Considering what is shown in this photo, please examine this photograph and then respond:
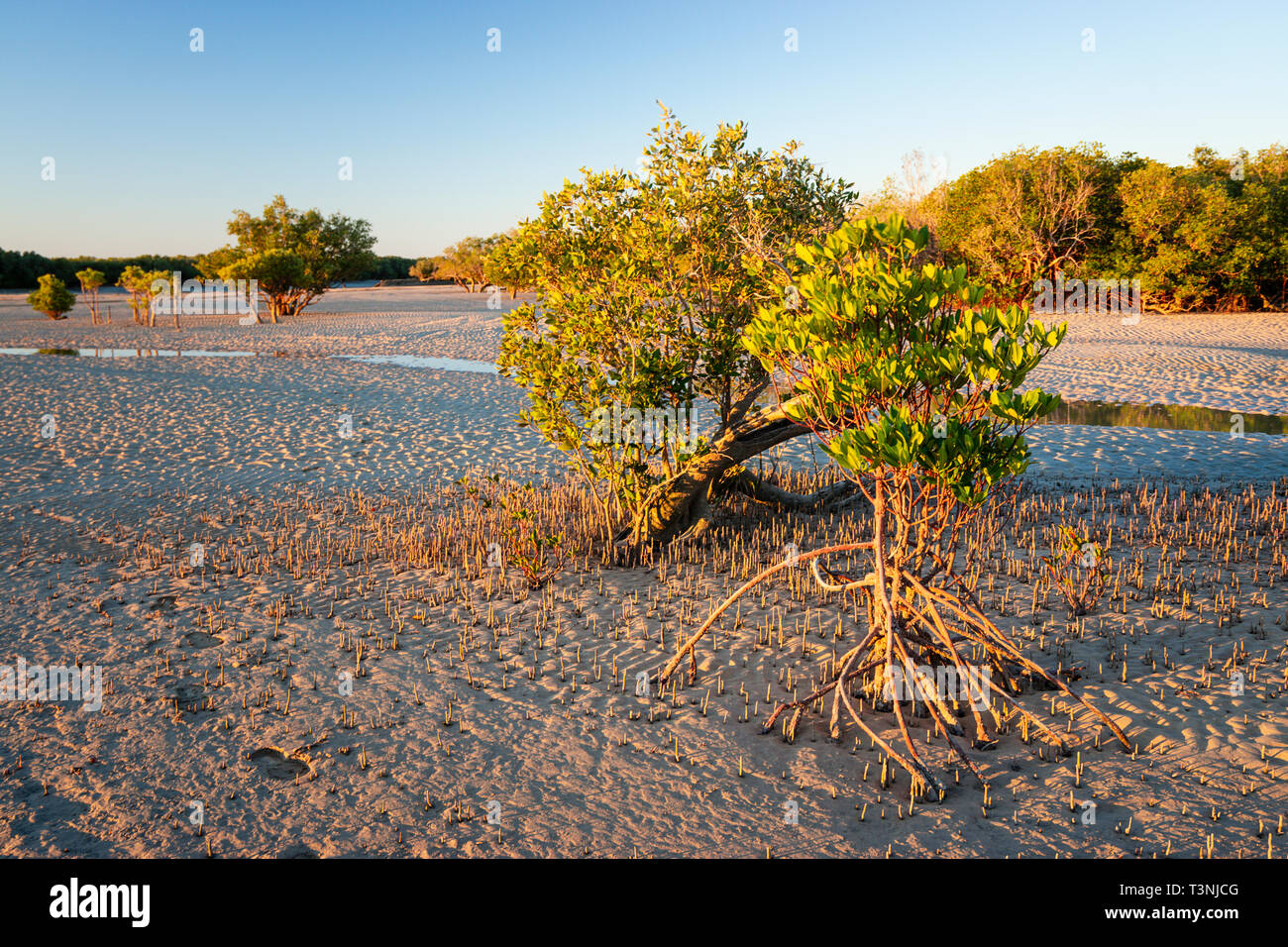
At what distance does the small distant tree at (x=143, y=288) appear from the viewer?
1421 inches

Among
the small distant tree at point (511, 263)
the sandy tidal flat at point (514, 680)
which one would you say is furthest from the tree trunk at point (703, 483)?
the small distant tree at point (511, 263)

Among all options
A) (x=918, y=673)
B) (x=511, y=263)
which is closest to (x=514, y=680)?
(x=918, y=673)

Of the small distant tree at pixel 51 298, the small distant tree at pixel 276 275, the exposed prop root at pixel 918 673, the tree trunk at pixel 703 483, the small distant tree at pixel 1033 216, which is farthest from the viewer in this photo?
the small distant tree at pixel 276 275

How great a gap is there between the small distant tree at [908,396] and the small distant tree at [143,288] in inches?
1568

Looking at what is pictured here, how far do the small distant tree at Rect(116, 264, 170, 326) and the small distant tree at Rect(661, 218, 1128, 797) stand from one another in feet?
131

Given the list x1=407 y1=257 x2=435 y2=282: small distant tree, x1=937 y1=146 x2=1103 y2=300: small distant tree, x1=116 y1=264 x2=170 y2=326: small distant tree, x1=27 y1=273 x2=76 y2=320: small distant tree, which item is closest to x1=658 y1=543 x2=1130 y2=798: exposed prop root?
x1=937 y1=146 x2=1103 y2=300: small distant tree

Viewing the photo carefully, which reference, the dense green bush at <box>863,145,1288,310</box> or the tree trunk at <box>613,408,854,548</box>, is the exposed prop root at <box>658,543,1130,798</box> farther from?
the dense green bush at <box>863,145,1288,310</box>

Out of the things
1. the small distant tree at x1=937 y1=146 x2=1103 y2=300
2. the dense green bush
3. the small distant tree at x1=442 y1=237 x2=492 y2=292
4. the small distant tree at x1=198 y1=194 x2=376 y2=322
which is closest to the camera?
the dense green bush

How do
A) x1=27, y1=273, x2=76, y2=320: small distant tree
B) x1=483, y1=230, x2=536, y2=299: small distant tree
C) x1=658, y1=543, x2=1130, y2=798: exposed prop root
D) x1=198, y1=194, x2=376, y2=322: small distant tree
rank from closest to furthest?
x1=658, y1=543, x2=1130, y2=798: exposed prop root < x1=483, y1=230, x2=536, y2=299: small distant tree < x1=27, y1=273, x2=76, y2=320: small distant tree < x1=198, y1=194, x2=376, y2=322: small distant tree

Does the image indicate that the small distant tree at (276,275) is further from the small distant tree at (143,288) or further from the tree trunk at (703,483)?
the tree trunk at (703,483)

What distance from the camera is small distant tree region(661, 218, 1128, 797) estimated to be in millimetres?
4152

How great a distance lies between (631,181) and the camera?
25.1 ft

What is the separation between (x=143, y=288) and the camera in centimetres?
3700

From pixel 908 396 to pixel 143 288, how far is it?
42.3 m
